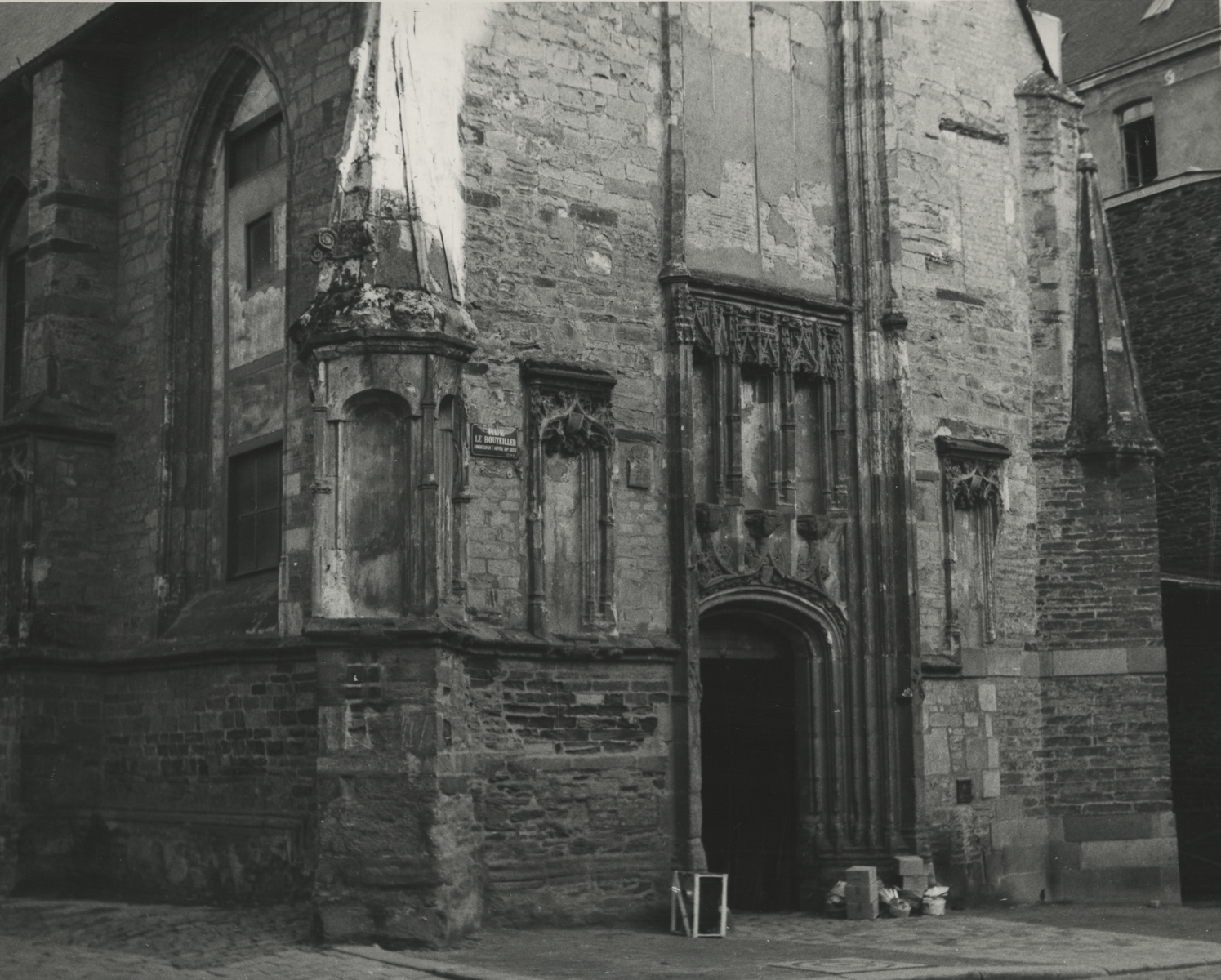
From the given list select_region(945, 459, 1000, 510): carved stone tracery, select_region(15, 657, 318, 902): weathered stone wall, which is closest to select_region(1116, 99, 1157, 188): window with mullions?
select_region(945, 459, 1000, 510): carved stone tracery

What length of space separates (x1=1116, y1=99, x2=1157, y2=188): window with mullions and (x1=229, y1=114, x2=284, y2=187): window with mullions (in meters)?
16.2

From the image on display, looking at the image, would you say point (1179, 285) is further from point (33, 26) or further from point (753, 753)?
point (33, 26)

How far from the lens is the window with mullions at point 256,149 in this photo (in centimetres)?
1647

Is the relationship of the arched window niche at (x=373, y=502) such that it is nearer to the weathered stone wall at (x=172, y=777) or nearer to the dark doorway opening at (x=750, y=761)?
the weathered stone wall at (x=172, y=777)

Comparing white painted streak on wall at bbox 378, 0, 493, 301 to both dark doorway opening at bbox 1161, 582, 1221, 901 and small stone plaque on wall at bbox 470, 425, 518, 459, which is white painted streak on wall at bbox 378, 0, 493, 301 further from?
dark doorway opening at bbox 1161, 582, 1221, 901

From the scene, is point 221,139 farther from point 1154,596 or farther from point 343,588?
point 1154,596

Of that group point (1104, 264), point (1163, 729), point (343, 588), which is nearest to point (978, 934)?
point (1163, 729)

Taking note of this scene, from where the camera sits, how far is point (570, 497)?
14953 mm

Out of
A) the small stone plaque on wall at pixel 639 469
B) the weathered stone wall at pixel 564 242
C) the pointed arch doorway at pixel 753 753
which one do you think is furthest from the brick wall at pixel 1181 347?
the weathered stone wall at pixel 564 242

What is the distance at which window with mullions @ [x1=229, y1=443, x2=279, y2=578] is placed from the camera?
628 inches

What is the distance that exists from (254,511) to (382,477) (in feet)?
10.7

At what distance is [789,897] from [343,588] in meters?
5.71

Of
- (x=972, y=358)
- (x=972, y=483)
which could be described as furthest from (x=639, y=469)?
(x=972, y=358)

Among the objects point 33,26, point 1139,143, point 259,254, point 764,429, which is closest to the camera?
point 764,429
